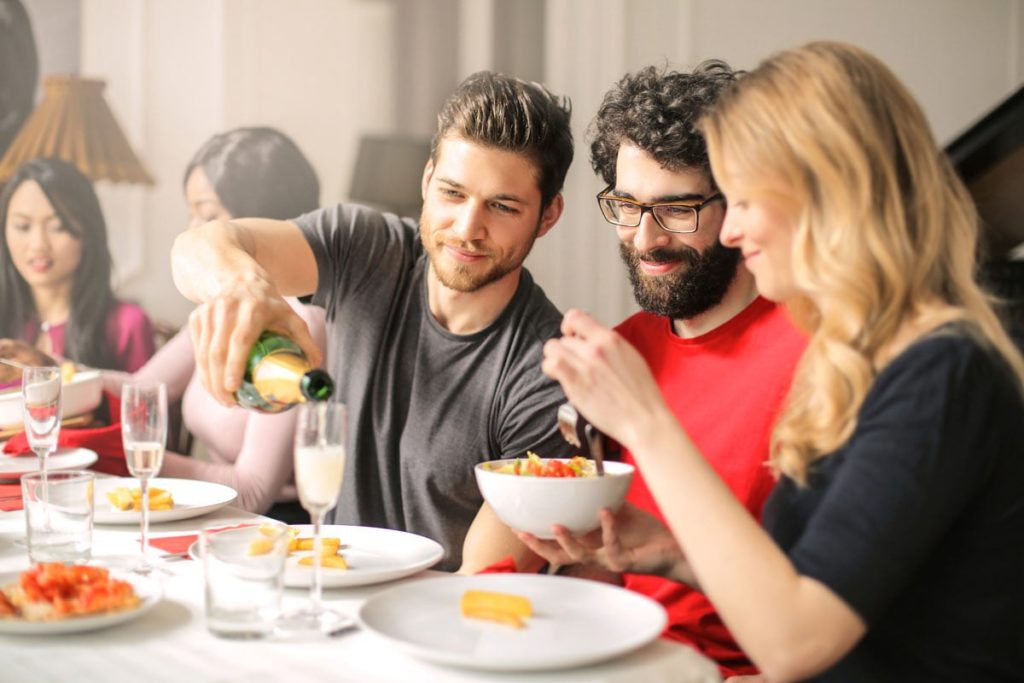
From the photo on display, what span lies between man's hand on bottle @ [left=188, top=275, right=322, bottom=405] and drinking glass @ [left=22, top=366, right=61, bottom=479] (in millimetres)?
267

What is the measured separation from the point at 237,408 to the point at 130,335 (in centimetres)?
75

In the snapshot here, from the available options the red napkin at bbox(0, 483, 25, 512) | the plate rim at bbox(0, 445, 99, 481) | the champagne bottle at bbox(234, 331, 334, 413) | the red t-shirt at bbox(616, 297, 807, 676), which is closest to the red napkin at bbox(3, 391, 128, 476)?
the plate rim at bbox(0, 445, 99, 481)

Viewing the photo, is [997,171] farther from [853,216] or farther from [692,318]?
[853,216]

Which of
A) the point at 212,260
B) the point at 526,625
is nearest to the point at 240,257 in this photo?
the point at 212,260

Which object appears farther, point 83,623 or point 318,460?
point 318,460

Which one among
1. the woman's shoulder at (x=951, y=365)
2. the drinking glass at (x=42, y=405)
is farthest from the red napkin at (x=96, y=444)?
the woman's shoulder at (x=951, y=365)

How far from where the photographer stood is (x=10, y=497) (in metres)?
1.82

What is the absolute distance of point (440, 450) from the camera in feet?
6.93

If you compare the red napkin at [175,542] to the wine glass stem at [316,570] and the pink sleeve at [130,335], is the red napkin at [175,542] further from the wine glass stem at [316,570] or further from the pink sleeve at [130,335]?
the pink sleeve at [130,335]

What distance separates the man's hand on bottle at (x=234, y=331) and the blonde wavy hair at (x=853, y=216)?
641 mm

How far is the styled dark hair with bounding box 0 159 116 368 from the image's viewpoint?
3414 mm

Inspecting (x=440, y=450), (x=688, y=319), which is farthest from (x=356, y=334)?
(x=688, y=319)

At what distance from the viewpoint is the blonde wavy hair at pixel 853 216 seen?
3.81ft

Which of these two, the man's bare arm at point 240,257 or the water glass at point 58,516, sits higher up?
the man's bare arm at point 240,257
